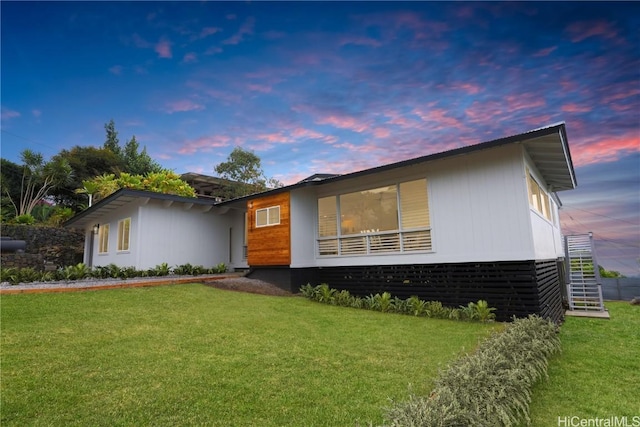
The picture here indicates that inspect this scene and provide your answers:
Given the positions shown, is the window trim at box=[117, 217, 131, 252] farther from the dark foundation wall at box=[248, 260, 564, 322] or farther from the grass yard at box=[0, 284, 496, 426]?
the dark foundation wall at box=[248, 260, 564, 322]

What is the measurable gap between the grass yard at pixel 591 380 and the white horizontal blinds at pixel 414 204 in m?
3.99

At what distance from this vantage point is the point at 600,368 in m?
4.94

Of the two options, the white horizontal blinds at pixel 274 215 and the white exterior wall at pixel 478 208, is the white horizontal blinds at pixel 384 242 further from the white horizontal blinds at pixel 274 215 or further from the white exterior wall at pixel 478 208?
the white horizontal blinds at pixel 274 215

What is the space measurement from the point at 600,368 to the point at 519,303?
2384 mm

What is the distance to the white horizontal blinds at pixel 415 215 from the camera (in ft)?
29.2

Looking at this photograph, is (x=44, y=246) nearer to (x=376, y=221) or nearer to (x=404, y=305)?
(x=376, y=221)

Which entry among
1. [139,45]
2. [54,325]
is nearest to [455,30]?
[139,45]

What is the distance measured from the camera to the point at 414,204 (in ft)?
30.3

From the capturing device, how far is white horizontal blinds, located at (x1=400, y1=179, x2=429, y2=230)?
29.5ft

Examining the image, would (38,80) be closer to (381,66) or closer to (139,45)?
(139,45)

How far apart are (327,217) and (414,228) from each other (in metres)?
3.29

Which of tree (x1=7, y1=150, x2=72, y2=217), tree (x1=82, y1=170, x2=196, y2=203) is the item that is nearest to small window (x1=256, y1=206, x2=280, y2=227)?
tree (x1=82, y1=170, x2=196, y2=203)

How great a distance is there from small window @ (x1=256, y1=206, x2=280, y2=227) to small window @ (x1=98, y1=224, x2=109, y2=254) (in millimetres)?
9133

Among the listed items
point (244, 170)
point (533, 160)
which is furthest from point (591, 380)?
point (244, 170)
